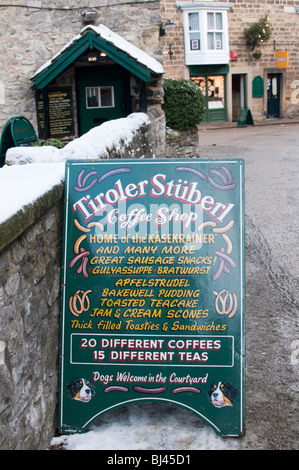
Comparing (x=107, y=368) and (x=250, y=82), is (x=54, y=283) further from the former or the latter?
(x=250, y=82)

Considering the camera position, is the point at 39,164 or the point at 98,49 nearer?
the point at 39,164

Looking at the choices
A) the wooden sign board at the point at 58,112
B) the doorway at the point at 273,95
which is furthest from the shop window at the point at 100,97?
the doorway at the point at 273,95

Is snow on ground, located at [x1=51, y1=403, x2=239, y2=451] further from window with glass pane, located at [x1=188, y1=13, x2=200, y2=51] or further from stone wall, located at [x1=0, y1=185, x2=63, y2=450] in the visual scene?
window with glass pane, located at [x1=188, y1=13, x2=200, y2=51]

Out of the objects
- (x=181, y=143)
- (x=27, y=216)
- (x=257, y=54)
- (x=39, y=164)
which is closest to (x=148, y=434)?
(x=27, y=216)

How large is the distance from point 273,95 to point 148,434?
84.1ft

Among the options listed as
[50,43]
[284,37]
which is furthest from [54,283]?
[284,37]

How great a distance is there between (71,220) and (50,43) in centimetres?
777

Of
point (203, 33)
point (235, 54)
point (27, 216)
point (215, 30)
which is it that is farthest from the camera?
point (235, 54)

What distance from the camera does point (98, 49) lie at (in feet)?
30.2

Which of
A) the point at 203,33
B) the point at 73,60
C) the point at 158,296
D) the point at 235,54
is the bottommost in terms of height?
the point at 158,296

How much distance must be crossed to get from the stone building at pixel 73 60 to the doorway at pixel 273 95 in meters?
17.5

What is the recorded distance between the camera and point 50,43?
9859 millimetres

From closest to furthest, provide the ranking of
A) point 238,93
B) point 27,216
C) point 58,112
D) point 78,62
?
point 27,216 → point 78,62 → point 58,112 → point 238,93

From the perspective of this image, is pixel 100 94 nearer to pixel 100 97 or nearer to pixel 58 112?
pixel 100 97
